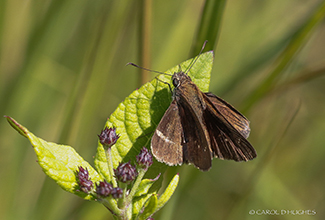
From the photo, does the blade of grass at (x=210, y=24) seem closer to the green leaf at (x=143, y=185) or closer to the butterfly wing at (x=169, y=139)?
the butterfly wing at (x=169, y=139)

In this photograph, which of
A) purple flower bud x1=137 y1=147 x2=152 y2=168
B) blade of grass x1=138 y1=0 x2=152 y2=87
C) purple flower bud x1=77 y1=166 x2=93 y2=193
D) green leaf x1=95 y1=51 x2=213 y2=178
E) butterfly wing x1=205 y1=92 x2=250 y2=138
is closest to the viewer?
purple flower bud x1=77 y1=166 x2=93 y2=193

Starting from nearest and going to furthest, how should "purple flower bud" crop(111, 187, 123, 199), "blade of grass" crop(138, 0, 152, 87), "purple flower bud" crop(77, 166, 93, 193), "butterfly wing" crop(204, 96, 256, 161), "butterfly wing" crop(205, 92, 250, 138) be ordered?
1. "purple flower bud" crop(111, 187, 123, 199)
2. "purple flower bud" crop(77, 166, 93, 193)
3. "butterfly wing" crop(204, 96, 256, 161)
4. "butterfly wing" crop(205, 92, 250, 138)
5. "blade of grass" crop(138, 0, 152, 87)

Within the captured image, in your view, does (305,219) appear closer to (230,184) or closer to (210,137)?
(230,184)

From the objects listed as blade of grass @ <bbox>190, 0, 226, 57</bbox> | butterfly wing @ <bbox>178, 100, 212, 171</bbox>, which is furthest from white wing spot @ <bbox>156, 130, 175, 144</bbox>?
blade of grass @ <bbox>190, 0, 226, 57</bbox>

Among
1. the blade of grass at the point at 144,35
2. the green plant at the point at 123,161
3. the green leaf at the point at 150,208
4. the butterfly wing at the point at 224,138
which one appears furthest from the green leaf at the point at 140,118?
the blade of grass at the point at 144,35

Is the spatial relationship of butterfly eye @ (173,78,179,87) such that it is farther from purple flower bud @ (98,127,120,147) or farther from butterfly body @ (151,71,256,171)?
Result: purple flower bud @ (98,127,120,147)

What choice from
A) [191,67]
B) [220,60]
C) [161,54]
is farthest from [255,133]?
[191,67]

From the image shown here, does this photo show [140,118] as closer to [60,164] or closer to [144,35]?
[60,164]
